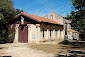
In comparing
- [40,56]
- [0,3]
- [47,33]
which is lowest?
[40,56]

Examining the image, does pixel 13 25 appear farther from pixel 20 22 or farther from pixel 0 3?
pixel 0 3

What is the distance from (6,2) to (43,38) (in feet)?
26.2

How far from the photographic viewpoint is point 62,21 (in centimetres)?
2797

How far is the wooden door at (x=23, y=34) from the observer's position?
57.1ft

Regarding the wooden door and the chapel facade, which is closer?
the chapel facade

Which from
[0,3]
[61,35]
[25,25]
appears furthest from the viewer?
[61,35]

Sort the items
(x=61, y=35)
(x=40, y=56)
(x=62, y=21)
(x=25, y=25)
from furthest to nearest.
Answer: (x=62, y=21)
(x=61, y=35)
(x=25, y=25)
(x=40, y=56)

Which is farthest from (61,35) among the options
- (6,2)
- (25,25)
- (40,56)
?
(40,56)

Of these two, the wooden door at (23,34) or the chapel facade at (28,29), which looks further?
the wooden door at (23,34)

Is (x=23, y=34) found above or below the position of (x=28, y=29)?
below

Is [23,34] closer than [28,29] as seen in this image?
No

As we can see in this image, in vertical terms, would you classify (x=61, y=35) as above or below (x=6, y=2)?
below

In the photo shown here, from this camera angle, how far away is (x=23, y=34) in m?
17.6

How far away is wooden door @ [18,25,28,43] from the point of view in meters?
17.4
